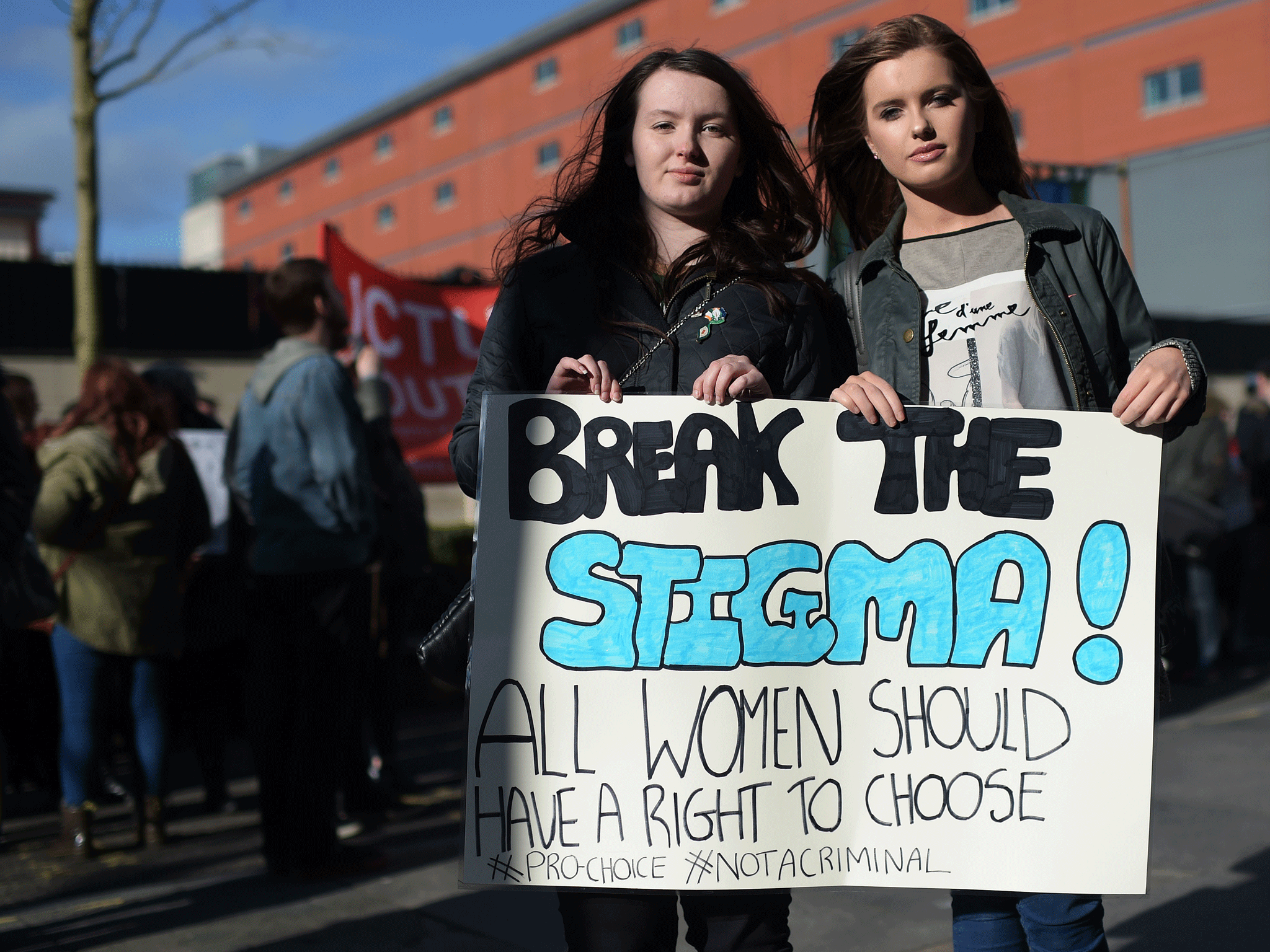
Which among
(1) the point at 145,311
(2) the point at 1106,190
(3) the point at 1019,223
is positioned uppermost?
(2) the point at 1106,190

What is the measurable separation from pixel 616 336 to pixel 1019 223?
771mm

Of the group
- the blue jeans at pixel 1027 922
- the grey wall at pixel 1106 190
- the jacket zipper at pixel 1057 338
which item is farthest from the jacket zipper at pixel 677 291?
the grey wall at pixel 1106 190

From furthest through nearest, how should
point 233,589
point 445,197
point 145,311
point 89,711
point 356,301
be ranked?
point 445,197, point 145,311, point 356,301, point 233,589, point 89,711

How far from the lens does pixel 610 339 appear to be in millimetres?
2154

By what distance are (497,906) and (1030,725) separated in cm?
223

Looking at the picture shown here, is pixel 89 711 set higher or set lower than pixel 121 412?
lower

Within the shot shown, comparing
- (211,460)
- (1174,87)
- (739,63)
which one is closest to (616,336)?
(211,460)

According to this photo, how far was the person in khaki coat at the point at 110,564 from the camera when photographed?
4539 mm

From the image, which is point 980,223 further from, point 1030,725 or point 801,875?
point 801,875

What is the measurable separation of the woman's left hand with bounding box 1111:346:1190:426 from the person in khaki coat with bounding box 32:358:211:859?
368cm

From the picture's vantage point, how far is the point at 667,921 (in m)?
2.12

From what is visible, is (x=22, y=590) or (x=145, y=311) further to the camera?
(x=145, y=311)

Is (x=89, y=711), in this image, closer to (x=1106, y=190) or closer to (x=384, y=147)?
(x=1106, y=190)

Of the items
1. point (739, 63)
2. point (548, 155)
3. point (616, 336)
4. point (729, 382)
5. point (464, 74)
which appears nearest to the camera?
point (729, 382)
